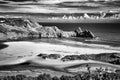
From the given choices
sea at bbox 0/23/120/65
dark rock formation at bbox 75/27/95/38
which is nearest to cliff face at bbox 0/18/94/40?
dark rock formation at bbox 75/27/95/38

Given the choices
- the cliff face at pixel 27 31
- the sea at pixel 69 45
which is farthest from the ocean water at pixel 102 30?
the cliff face at pixel 27 31

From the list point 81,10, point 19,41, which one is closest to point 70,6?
point 81,10

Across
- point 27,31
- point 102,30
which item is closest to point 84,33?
point 102,30

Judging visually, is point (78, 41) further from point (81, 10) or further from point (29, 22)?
point (29, 22)

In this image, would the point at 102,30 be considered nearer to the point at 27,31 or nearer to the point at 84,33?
the point at 84,33

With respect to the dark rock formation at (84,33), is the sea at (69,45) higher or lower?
lower

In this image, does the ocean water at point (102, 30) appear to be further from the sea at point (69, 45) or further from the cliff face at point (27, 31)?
the cliff face at point (27, 31)

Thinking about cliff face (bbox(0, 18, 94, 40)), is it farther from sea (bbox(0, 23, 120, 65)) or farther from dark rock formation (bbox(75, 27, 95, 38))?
sea (bbox(0, 23, 120, 65))
